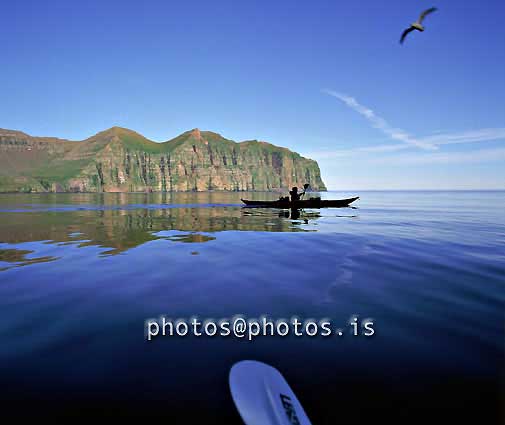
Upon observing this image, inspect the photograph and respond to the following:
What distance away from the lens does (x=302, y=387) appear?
17.8 ft

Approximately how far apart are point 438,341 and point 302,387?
13.4 feet

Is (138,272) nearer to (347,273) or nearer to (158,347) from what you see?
(158,347)

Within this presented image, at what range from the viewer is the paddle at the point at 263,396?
179 inches

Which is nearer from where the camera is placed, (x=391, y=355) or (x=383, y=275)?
(x=391, y=355)

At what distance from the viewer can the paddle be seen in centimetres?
456

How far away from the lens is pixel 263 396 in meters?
4.99

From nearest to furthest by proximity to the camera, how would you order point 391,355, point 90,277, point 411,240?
point 391,355, point 90,277, point 411,240

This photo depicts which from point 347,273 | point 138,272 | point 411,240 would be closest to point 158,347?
point 138,272

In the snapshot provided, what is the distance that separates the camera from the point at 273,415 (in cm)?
463

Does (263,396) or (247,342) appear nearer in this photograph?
(263,396)

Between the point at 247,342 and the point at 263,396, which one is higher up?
the point at 263,396

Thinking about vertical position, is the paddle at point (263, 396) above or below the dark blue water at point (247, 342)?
above

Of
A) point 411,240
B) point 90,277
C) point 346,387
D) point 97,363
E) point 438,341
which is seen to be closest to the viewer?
point 346,387

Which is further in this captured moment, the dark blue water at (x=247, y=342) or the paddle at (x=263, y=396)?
the dark blue water at (x=247, y=342)
